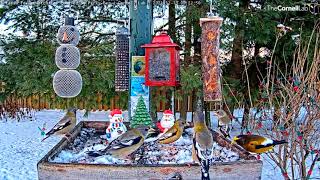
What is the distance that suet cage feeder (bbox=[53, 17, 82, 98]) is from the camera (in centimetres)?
414

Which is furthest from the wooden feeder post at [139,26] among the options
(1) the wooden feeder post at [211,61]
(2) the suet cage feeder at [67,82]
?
(1) the wooden feeder post at [211,61]

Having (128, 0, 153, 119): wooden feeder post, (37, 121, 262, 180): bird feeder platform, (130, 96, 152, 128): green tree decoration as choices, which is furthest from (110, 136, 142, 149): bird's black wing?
(128, 0, 153, 119): wooden feeder post

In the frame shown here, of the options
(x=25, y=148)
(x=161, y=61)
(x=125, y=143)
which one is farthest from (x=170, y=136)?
A: (x=25, y=148)

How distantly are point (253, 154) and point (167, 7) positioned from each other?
4.54 meters

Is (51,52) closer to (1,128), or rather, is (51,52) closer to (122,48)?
(122,48)

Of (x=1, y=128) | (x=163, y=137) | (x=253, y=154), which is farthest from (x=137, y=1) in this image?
(x=1, y=128)

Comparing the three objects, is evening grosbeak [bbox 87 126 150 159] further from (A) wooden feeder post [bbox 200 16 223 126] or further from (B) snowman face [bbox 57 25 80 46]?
(B) snowman face [bbox 57 25 80 46]

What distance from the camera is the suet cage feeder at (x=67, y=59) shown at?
4.14m

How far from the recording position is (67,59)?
4207 mm

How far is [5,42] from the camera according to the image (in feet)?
21.6

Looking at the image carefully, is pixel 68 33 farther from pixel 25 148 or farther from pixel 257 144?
pixel 25 148

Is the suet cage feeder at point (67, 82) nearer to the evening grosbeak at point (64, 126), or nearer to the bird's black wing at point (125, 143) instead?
the evening grosbeak at point (64, 126)

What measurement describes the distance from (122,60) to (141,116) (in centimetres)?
71

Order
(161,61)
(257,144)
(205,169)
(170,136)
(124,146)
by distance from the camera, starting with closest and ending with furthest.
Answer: (205,169), (124,146), (257,144), (170,136), (161,61)
